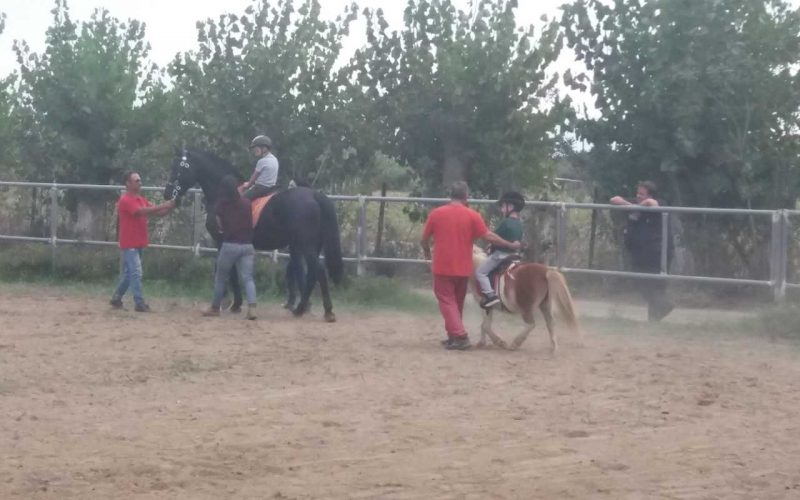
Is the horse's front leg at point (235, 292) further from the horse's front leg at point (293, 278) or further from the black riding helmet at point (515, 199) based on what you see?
the black riding helmet at point (515, 199)

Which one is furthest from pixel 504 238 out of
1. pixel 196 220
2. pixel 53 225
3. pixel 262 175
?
pixel 53 225

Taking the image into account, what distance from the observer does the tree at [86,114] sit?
23.8m

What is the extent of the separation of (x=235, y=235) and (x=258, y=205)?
771mm

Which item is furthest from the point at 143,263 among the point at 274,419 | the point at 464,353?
the point at 274,419

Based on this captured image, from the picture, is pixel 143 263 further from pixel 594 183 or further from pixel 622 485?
pixel 622 485

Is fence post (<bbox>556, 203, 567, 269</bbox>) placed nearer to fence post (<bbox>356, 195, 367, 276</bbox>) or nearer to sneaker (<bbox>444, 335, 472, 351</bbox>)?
fence post (<bbox>356, 195, 367, 276</bbox>)

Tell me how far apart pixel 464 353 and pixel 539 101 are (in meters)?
8.94

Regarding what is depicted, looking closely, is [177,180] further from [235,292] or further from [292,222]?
[292,222]

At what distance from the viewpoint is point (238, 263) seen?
15.3m

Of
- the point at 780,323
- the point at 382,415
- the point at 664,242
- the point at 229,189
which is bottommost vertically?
the point at 382,415

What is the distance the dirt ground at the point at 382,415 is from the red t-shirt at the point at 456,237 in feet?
2.93

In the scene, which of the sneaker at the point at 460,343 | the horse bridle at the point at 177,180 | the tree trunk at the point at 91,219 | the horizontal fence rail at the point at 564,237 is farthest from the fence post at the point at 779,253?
the tree trunk at the point at 91,219

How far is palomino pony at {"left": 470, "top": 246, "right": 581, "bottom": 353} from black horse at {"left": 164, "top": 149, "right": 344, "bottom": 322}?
3.12 meters

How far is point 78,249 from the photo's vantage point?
20828 millimetres
